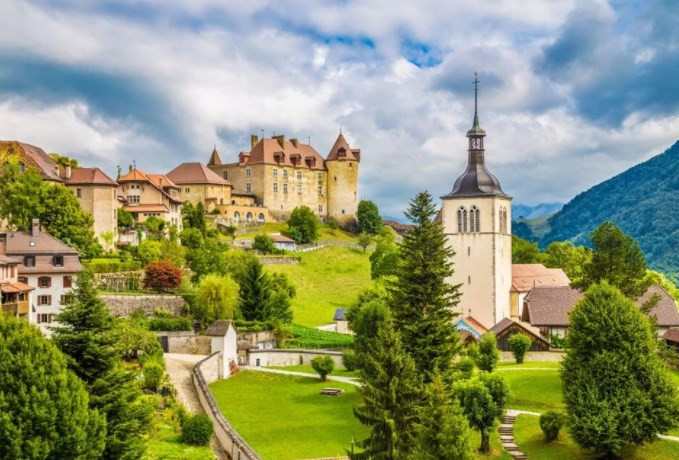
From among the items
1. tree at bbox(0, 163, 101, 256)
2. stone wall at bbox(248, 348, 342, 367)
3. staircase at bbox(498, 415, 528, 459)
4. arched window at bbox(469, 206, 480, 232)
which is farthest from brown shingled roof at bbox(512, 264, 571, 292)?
tree at bbox(0, 163, 101, 256)

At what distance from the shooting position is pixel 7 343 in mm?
21984

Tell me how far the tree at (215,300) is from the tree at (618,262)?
991 inches

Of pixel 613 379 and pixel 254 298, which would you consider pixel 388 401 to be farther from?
pixel 254 298

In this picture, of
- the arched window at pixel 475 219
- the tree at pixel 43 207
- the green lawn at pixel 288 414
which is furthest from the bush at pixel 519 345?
the tree at pixel 43 207

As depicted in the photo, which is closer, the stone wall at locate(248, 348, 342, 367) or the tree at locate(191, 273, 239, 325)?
the stone wall at locate(248, 348, 342, 367)

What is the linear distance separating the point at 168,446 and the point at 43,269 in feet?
79.8

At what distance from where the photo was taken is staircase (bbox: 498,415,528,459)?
101ft

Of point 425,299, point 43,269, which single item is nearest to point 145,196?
point 43,269

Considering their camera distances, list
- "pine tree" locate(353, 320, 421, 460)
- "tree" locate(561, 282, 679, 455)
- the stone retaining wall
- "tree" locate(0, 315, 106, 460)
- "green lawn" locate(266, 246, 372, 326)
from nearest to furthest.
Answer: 1. "tree" locate(0, 315, 106, 460)
2. "pine tree" locate(353, 320, 421, 460)
3. the stone retaining wall
4. "tree" locate(561, 282, 679, 455)
5. "green lawn" locate(266, 246, 372, 326)

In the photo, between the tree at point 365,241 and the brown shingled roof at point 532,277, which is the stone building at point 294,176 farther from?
the brown shingled roof at point 532,277

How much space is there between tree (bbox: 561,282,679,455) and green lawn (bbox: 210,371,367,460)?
939 cm

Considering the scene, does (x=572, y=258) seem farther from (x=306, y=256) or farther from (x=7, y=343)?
(x=7, y=343)

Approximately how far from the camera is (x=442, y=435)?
2091 cm

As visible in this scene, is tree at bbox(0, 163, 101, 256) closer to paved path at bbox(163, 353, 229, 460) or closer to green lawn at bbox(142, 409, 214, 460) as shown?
paved path at bbox(163, 353, 229, 460)
